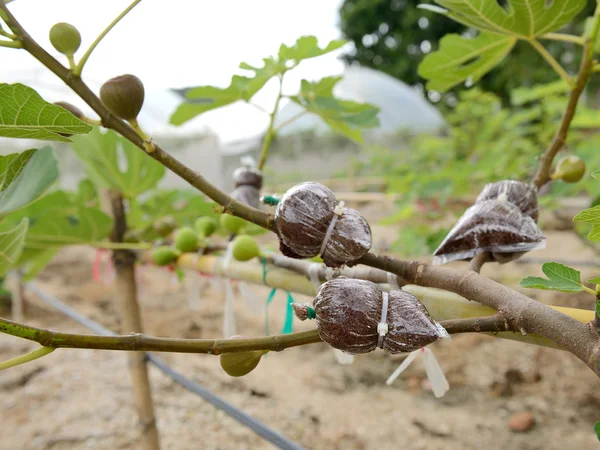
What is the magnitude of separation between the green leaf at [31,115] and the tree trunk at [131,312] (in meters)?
0.67

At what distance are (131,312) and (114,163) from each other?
0.33 metres

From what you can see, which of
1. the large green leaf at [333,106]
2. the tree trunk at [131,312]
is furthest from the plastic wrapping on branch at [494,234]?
the tree trunk at [131,312]

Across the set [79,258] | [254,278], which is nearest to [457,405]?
[254,278]

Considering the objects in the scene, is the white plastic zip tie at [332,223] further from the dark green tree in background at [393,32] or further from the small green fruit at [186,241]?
the dark green tree in background at [393,32]

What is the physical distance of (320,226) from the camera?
377mm

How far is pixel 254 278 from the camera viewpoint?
677mm

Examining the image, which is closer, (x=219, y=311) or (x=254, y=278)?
(x=254, y=278)

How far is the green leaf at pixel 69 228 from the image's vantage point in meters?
0.94

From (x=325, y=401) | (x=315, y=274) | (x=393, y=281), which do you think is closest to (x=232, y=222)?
(x=315, y=274)

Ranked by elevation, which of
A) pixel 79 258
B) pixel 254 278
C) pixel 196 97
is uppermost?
pixel 196 97

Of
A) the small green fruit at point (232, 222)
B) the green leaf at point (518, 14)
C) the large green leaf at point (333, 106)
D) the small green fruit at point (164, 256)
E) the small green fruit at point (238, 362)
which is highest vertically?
the green leaf at point (518, 14)

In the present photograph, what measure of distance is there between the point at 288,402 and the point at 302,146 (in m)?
7.97

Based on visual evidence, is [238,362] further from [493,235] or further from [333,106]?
[333,106]

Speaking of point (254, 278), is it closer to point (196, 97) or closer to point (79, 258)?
point (196, 97)
